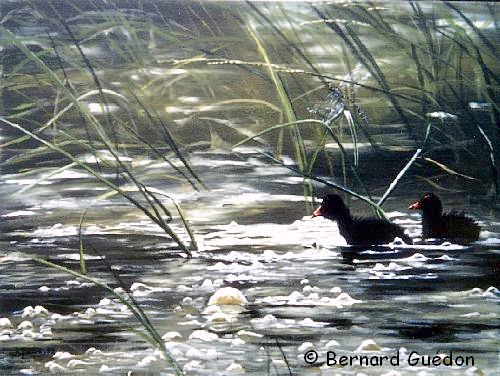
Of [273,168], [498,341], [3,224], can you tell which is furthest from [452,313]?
[3,224]

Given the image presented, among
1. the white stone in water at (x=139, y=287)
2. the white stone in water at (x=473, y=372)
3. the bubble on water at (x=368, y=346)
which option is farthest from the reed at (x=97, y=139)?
the white stone in water at (x=473, y=372)

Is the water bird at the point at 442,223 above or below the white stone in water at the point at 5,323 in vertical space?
above

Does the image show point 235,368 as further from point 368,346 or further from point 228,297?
point 368,346

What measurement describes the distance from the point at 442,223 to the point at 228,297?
52 centimetres

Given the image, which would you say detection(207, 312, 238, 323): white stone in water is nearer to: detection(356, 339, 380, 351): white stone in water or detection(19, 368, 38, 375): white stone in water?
detection(356, 339, 380, 351): white stone in water

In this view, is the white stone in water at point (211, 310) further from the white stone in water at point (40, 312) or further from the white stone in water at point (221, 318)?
the white stone in water at point (40, 312)

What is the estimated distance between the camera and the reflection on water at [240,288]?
1522 millimetres

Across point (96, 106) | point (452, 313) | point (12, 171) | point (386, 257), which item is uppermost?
point (96, 106)

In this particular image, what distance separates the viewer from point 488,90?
5.28 feet

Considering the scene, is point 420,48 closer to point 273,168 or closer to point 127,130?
point 273,168

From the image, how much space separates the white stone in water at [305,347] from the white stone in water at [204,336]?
19 centimetres

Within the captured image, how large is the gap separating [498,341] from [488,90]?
0.59 metres

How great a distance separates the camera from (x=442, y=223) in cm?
157

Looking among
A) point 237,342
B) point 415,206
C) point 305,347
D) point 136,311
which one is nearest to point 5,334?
point 136,311
